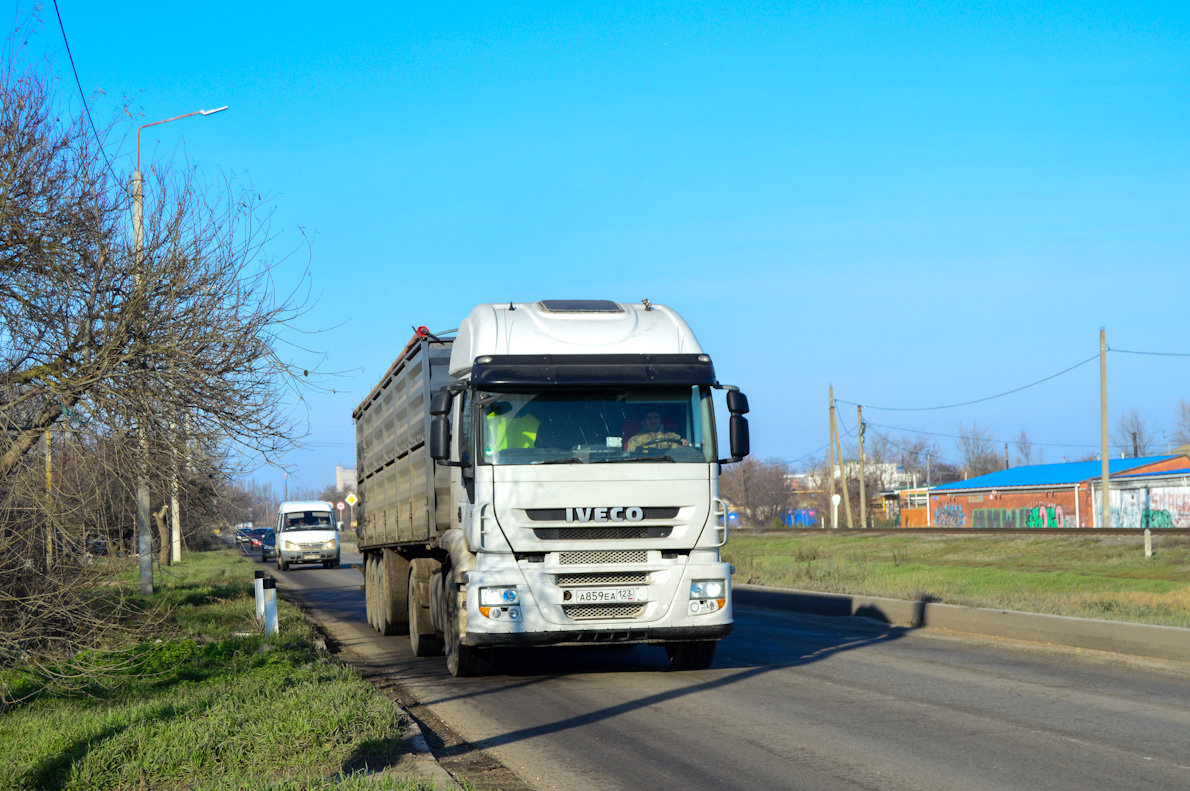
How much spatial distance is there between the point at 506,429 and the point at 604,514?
47.0 inches

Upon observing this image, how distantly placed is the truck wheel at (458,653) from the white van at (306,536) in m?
31.6

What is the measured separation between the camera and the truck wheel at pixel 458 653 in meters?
10.8

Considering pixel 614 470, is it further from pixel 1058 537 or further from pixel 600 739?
pixel 1058 537

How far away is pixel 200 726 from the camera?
24.0 ft

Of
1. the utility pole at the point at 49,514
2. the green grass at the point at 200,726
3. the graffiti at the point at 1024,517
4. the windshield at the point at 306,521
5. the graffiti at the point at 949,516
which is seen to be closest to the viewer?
the green grass at the point at 200,726

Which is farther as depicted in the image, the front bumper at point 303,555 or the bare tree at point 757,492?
the bare tree at point 757,492

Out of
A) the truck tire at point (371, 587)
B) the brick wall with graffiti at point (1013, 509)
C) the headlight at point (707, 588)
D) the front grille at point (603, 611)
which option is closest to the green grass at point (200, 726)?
the front grille at point (603, 611)

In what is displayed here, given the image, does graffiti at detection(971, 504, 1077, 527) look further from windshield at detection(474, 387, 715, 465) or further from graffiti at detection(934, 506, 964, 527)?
windshield at detection(474, 387, 715, 465)

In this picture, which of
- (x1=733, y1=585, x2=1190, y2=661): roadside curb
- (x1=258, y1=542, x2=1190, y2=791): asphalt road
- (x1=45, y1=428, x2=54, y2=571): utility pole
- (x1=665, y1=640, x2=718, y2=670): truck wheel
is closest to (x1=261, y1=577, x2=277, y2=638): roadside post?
(x1=258, y1=542, x2=1190, y2=791): asphalt road

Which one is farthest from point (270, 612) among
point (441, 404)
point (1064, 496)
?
point (1064, 496)

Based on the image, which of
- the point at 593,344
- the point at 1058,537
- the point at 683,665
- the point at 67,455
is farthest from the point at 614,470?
the point at 1058,537

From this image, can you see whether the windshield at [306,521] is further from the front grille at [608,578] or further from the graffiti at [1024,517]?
the graffiti at [1024,517]

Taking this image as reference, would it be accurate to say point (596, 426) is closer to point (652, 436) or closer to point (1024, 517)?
point (652, 436)

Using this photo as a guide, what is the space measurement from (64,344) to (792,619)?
11.3 m
